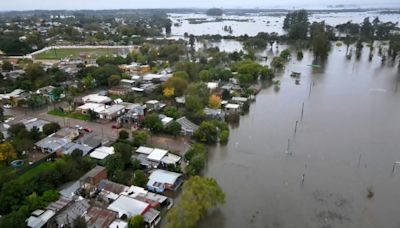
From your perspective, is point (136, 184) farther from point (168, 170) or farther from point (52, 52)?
point (52, 52)

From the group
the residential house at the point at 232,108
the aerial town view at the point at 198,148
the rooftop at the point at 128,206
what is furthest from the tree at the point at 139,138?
the residential house at the point at 232,108

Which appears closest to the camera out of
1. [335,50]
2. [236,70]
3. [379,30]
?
[236,70]

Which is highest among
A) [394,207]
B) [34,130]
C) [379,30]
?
[379,30]

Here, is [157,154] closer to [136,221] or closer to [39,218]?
[136,221]

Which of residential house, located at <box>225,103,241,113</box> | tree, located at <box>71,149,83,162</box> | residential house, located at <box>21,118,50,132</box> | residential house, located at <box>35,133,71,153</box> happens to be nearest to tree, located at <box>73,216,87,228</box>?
tree, located at <box>71,149,83,162</box>

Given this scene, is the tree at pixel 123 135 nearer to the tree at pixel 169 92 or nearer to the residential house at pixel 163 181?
the residential house at pixel 163 181

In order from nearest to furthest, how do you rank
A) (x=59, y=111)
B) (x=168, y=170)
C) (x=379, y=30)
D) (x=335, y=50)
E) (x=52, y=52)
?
(x=168, y=170)
(x=59, y=111)
(x=52, y=52)
(x=335, y=50)
(x=379, y=30)

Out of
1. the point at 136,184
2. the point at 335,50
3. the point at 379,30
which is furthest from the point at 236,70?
the point at 379,30

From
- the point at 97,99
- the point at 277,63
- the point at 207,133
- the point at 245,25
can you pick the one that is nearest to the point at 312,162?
the point at 207,133
